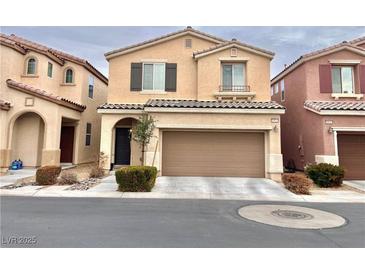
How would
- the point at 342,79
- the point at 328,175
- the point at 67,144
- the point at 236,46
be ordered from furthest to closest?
the point at 67,144
the point at 236,46
the point at 342,79
the point at 328,175

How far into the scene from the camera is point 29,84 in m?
15.9

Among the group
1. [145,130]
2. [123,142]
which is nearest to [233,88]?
[145,130]

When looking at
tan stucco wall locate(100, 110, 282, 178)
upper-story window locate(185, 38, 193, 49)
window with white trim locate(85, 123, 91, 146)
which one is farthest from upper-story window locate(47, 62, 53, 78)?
upper-story window locate(185, 38, 193, 49)

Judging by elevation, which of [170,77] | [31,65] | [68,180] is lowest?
[68,180]

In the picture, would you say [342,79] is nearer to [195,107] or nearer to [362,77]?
[362,77]

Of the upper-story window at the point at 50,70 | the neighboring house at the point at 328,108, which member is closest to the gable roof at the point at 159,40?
the upper-story window at the point at 50,70

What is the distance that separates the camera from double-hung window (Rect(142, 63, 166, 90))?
51.3ft

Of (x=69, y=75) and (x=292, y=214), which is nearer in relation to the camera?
(x=292, y=214)

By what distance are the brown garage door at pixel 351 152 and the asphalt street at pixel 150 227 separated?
6.08 meters

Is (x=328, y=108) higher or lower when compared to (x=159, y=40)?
lower

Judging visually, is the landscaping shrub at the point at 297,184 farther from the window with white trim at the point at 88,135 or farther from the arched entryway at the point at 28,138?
the arched entryway at the point at 28,138

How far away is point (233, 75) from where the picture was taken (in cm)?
1548

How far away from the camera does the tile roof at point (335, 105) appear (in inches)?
511

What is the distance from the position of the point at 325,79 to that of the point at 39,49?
18.6 meters
